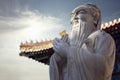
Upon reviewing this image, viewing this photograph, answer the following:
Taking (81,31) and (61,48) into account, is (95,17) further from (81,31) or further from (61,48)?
(61,48)

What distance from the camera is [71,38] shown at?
447 cm

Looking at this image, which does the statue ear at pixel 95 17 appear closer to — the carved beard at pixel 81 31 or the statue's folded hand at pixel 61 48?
the carved beard at pixel 81 31

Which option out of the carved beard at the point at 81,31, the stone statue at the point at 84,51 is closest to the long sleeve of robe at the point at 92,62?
the stone statue at the point at 84,51

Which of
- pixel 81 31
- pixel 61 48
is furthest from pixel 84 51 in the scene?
pixel 81 31

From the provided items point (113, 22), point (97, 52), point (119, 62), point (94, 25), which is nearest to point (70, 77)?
point (97, 52)

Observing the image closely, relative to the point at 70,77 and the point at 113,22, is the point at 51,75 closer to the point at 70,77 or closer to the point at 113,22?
the point at 70,77

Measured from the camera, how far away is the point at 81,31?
4.45 m

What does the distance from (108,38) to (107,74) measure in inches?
16.6

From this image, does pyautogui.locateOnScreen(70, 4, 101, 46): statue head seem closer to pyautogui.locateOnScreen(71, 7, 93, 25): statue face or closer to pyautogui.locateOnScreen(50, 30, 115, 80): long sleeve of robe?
pyautogui.locateOnScreen(71, 7, 93, 25): statue face

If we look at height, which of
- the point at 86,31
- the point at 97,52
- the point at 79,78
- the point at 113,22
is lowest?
the point at 79,78

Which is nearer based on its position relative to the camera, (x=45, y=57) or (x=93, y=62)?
(x=93, y=62)

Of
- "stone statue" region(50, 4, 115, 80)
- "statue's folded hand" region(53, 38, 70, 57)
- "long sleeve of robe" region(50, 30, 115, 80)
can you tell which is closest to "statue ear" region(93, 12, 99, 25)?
"stone statue" region(50, 4, 115, 80)

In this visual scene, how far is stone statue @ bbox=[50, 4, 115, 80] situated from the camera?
159 inches

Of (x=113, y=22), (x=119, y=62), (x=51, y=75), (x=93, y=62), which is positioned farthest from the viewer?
(x=119, y=62)
